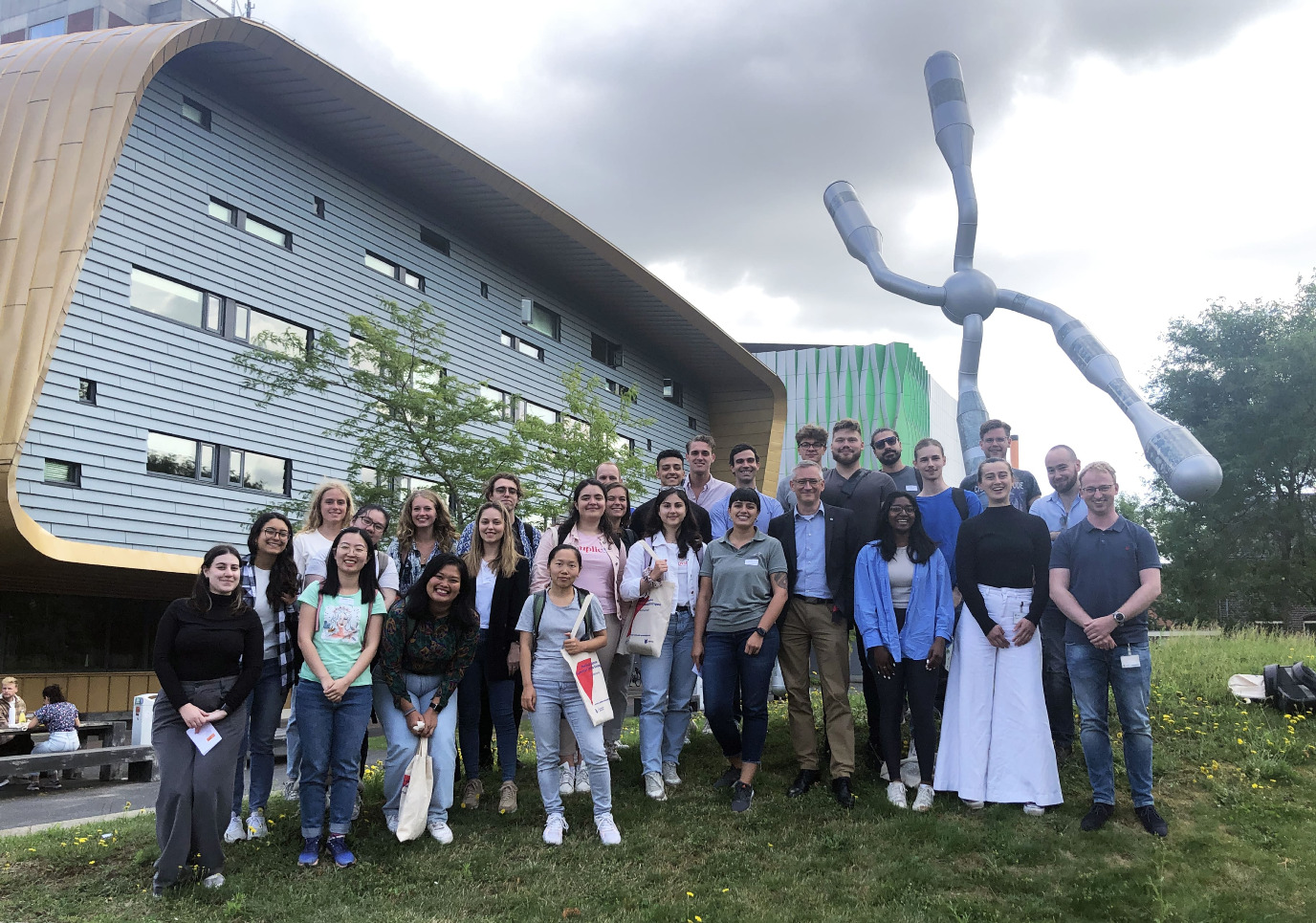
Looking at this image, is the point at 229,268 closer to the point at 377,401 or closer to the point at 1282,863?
the point at 377,401

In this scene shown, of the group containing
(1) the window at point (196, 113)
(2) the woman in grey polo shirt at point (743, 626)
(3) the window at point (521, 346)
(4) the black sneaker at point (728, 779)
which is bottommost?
(4) the black sneaker at point (728, 779)

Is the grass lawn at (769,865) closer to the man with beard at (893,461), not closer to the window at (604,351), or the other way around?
the man with beard at (893,461)

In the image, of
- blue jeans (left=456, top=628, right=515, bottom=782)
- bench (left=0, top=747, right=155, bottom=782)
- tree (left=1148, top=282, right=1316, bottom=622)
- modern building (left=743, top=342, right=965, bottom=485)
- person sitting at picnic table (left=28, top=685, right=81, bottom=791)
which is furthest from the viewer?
modern building (left=743, top=342, right=965, bottom=485)

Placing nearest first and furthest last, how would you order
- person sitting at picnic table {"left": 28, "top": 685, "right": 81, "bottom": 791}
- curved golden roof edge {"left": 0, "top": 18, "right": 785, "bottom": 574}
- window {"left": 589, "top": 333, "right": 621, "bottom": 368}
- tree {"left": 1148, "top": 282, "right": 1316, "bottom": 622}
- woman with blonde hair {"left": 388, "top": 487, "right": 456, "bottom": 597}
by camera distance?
woman with blonde hair {"left": 388, "top": 487, "right": 456, "bottom": 597} → person sitting at picnic table {"left": 28, "top": 685, "right": 81, "bottom": 791} → curved golden roof edge {"left": 0, "top": 18, "right": 785, "bottom": 574} → window {"left": 589, "top": 333, "right": 621, "bottom": 368} → tree {"left": 1148, "top": 282, "right": 1316, "bottom": 622}

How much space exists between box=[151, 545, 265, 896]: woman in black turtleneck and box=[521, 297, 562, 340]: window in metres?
21.1

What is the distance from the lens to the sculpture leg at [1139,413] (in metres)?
17.4

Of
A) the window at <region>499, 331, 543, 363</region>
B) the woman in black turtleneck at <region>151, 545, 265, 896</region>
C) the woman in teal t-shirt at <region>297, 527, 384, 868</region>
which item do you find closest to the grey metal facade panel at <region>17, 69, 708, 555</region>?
the window at <region>499, 331, 543, 363</region>

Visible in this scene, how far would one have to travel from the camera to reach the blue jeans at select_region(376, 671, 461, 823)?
5.91m

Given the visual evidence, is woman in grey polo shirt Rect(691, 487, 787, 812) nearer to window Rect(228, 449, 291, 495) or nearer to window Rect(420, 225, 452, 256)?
window Rect(228, 449, 291, 495)

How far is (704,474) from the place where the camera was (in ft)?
25.8

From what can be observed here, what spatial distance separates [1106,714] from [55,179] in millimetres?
15862

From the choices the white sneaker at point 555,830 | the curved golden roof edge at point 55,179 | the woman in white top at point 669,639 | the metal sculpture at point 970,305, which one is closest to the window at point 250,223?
the curved golden roof edge at point 55,179

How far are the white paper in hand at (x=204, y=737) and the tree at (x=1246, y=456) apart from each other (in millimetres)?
35624

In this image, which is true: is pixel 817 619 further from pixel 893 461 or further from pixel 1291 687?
pixel 1291 687
